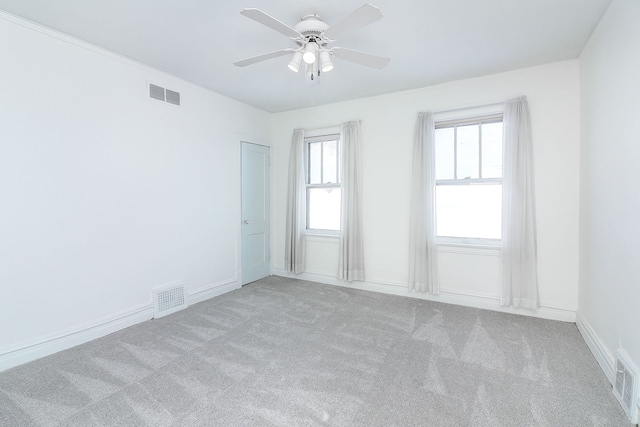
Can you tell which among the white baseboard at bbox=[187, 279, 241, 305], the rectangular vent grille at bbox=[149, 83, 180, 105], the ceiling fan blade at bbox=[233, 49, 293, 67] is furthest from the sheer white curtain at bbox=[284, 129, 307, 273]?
the ceiling fan blade at bbox=[233, 49, 293, 67]

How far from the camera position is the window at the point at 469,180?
358cm

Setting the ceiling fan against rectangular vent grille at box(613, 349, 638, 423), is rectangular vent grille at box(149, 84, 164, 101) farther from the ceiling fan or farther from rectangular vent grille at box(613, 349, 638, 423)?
rectangular vent grille at box(613, 349, 638, 423)

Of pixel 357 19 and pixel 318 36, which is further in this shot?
pixel 318 36

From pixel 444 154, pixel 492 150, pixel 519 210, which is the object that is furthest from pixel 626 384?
pixel 444 154

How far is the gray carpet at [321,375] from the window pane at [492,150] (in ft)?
5.50

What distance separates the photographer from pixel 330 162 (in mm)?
4719

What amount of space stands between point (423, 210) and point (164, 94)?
3439 mm

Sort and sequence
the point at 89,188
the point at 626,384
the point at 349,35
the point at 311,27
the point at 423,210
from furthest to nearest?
the point at 423,210
the point at 89,188
the point at 349,35
the point at 311,27
the point at 626,384

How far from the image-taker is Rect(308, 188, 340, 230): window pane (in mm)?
4703

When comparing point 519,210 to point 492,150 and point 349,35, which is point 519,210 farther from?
point 349,35

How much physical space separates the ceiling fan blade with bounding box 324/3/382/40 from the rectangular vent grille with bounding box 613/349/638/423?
2.66 metres

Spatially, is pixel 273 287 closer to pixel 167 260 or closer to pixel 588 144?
pixel 167 260

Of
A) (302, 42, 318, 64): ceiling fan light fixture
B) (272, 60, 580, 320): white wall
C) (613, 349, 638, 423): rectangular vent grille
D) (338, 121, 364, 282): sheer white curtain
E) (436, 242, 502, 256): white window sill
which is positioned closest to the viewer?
(613, 349, 638, 423): rectangular vent grille

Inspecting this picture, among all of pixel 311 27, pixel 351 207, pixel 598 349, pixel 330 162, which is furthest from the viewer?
pixel 330 162
